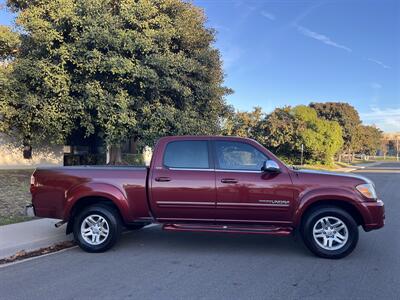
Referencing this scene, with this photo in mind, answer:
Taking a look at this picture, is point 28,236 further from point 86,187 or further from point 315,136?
point 315,136

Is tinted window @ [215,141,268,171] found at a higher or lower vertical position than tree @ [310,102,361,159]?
lower

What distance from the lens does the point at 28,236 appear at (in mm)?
8273

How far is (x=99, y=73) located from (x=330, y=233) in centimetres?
1250

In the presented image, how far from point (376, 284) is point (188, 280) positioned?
2448 mm

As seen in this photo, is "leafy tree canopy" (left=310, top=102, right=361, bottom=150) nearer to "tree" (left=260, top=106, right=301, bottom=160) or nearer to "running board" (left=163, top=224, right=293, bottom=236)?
"tree" (left=260, top=106, right=301, bottom=160)

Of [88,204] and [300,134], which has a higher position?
[300,134]

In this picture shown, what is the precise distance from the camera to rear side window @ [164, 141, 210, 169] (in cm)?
749

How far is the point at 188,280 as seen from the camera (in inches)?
231

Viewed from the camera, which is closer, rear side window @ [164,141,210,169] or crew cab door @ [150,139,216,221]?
crew cab door @ [150,139,216,221]

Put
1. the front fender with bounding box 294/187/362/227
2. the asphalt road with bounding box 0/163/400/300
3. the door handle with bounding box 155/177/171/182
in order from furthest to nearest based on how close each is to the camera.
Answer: the door handle with bounding box 155/177/171/182
the front fender with bounding box 294/187/362/227
the asphalt road with bounding box 0/163/400/300

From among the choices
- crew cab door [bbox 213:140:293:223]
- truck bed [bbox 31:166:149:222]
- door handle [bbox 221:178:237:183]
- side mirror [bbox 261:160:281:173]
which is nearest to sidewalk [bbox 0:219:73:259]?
truck bed [bbox 31:166:149:222]

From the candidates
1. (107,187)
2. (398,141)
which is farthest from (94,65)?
(398,141)

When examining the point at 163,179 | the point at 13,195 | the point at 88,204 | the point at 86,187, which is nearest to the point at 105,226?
the point at 88,204

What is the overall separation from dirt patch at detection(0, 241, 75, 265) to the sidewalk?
4.1 inches
